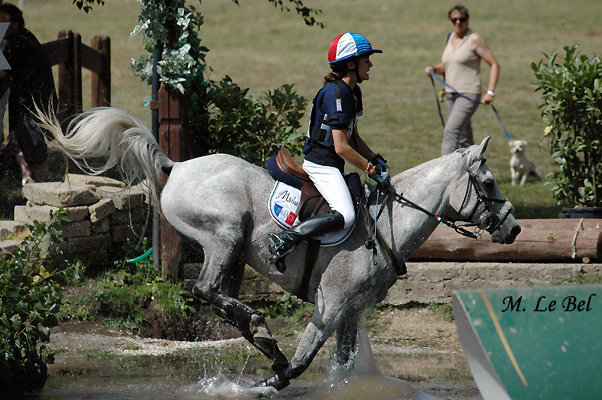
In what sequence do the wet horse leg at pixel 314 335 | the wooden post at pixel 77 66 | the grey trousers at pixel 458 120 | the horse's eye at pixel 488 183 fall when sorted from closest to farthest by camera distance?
the horse's eye at pixel 488 183 → the wet horse leg at pixel 314 335 → the grey trousers at pixel 458 120 → the wooden post at pixel 77 66

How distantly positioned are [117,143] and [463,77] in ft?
20.0

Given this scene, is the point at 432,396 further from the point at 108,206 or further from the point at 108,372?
the point at 108,206

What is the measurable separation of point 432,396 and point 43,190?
436cm

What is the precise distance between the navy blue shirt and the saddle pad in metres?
0.27

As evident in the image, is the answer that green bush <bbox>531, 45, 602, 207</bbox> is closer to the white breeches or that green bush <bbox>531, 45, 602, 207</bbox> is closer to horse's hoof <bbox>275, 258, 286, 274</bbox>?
the white breeches

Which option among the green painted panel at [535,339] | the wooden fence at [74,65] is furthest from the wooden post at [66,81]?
the green painted panel at [535,339]

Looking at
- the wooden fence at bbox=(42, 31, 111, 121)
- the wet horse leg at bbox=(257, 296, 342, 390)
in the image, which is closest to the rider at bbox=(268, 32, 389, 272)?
the wet horse leg at bbox=(257, 296, 342, 390)

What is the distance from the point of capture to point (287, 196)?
564 centimetres

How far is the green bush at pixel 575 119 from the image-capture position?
8.69 metres

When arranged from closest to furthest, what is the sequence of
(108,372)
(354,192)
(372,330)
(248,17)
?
(354,192), (108,372), (372,330), (248,17)

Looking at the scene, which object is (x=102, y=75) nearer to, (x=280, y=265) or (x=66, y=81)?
(x=66, y=81)

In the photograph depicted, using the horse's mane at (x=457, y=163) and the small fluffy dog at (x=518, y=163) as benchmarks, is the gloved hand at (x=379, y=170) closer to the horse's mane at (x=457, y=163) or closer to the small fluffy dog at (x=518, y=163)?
the horse's mane at (x=457, y=163)

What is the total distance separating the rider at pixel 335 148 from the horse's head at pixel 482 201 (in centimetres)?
55

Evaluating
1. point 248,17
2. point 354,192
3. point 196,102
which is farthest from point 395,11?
point 354,192
